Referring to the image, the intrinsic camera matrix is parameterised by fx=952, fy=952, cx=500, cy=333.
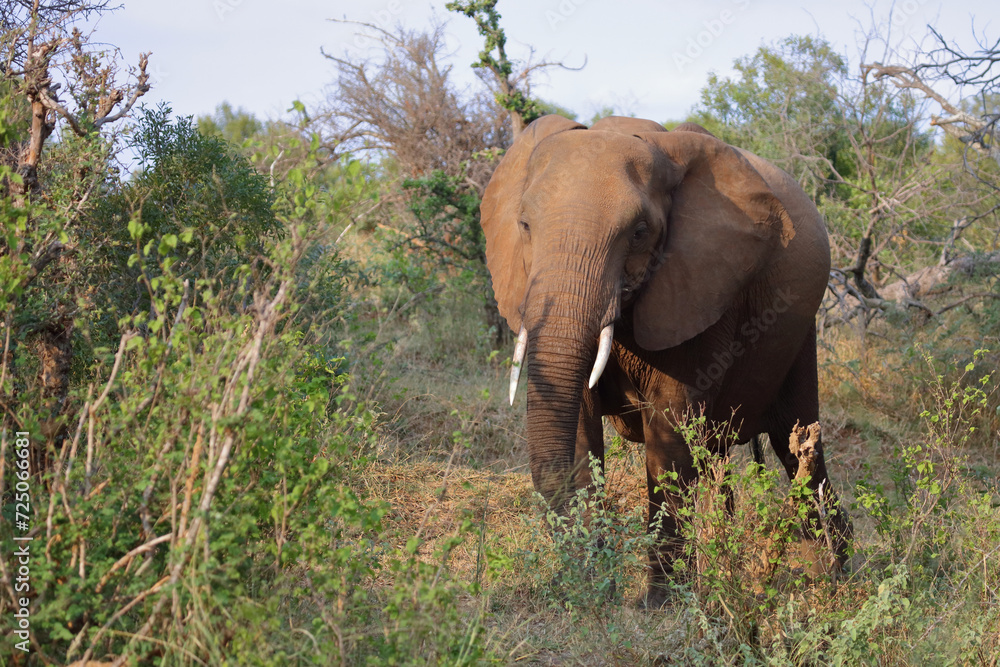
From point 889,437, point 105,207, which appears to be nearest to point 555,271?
point 105,207

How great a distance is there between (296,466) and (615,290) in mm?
1892

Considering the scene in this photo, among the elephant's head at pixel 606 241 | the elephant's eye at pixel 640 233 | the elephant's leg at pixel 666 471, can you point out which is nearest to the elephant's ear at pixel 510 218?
the elephant's head at pixel 606 241

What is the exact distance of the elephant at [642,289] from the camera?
172 inches

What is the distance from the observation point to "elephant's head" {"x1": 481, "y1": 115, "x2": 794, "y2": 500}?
14.2 feet

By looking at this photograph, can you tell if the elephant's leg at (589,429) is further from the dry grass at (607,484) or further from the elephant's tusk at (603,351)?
the elephant's tusk at (603,351)

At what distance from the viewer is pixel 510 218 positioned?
5004mm

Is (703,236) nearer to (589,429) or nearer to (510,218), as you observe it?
(510,218)

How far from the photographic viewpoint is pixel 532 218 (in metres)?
4.66

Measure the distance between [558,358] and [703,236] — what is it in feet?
3.88

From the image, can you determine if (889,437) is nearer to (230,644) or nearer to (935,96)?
(935,96)

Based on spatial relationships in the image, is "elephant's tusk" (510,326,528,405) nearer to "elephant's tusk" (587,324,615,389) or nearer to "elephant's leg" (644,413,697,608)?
"elephant's tusk" (587,324,615,389)

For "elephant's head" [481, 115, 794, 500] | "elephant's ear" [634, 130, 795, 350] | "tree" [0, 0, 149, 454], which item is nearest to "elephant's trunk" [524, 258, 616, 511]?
"elephant's head" [481, 115, 794, 500]

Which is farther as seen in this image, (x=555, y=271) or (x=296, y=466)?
(x=555, y=271)

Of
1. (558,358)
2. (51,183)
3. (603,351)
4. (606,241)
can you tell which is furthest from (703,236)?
(51,183)
